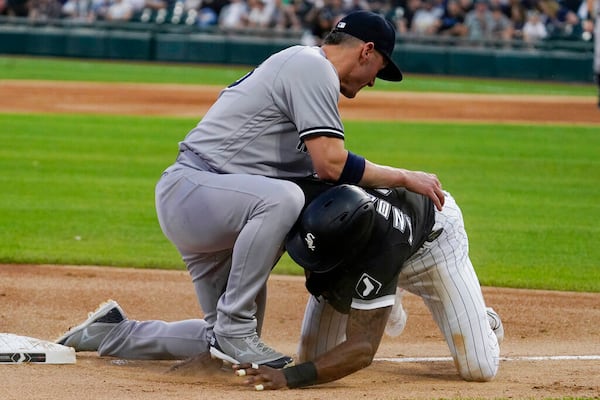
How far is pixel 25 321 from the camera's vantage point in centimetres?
621

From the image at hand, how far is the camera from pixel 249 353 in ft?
15.6

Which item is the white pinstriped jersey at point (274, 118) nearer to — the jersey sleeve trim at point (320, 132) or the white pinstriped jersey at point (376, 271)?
the jersey sleeve trim at point (320, 132)

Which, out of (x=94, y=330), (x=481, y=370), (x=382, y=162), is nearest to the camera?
(x=481, y=370)

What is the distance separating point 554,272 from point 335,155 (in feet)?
12.7

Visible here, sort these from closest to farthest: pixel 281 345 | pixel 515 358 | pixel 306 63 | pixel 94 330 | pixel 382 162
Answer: pixel 306 63, pixel 94 330, pixel 515 358, pixel 281 345, pixel 382 162

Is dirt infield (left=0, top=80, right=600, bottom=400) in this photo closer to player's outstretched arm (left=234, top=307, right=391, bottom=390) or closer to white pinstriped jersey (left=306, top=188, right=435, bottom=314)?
player's outstretched arm (left=234, top=307, right=391, bottom=390)

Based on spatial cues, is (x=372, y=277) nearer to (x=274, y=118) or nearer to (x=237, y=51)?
(x=274, y=118)

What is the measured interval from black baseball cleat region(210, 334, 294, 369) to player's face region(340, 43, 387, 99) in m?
1.09

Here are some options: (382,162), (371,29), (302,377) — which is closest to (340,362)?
(302,377)

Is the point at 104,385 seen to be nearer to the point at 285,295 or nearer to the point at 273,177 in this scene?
the point at 273,177

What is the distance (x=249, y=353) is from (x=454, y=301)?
3.04ft

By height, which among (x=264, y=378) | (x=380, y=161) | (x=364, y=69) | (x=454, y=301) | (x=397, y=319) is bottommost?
(x=380, y=161)

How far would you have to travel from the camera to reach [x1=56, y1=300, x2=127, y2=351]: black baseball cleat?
5367mm

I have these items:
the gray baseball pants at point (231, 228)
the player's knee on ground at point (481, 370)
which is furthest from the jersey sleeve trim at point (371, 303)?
the player's knee on ground at point (481, 370)
